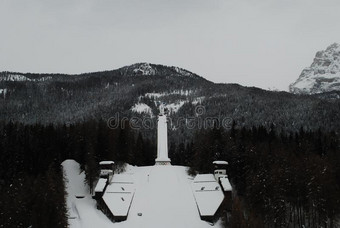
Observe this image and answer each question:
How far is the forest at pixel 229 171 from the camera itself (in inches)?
1692

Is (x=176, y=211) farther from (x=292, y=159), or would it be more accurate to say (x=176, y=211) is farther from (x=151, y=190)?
(x=292, y=159)

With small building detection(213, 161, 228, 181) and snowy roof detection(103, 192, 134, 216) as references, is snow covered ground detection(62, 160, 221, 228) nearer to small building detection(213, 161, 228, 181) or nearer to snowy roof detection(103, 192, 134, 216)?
snowy roof detection(103, 192, 134, 216)

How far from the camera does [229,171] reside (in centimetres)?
5991

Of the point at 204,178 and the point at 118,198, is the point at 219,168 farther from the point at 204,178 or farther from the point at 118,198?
the point at 118,198

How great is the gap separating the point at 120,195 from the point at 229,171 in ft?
50.3

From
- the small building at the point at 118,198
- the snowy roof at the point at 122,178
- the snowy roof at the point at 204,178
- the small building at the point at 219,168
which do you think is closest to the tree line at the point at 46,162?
the snowy roof at the point at 122,178

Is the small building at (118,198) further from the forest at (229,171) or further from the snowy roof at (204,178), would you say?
the snowy roof at (204,178)

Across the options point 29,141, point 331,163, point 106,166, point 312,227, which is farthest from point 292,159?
point 29,141

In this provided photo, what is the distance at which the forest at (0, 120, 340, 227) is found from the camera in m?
43.0

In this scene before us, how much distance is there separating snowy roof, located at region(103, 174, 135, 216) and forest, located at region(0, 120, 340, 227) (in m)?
3.14

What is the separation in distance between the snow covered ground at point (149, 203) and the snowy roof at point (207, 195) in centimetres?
86

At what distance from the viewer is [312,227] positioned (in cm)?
4734

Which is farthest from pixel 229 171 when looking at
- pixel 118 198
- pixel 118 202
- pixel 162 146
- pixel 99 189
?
pixel 162 146

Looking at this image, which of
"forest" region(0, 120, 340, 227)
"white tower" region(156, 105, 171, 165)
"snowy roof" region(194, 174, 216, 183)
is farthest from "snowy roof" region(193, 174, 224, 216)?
"white tower" region(156, 105, 171, 165)
